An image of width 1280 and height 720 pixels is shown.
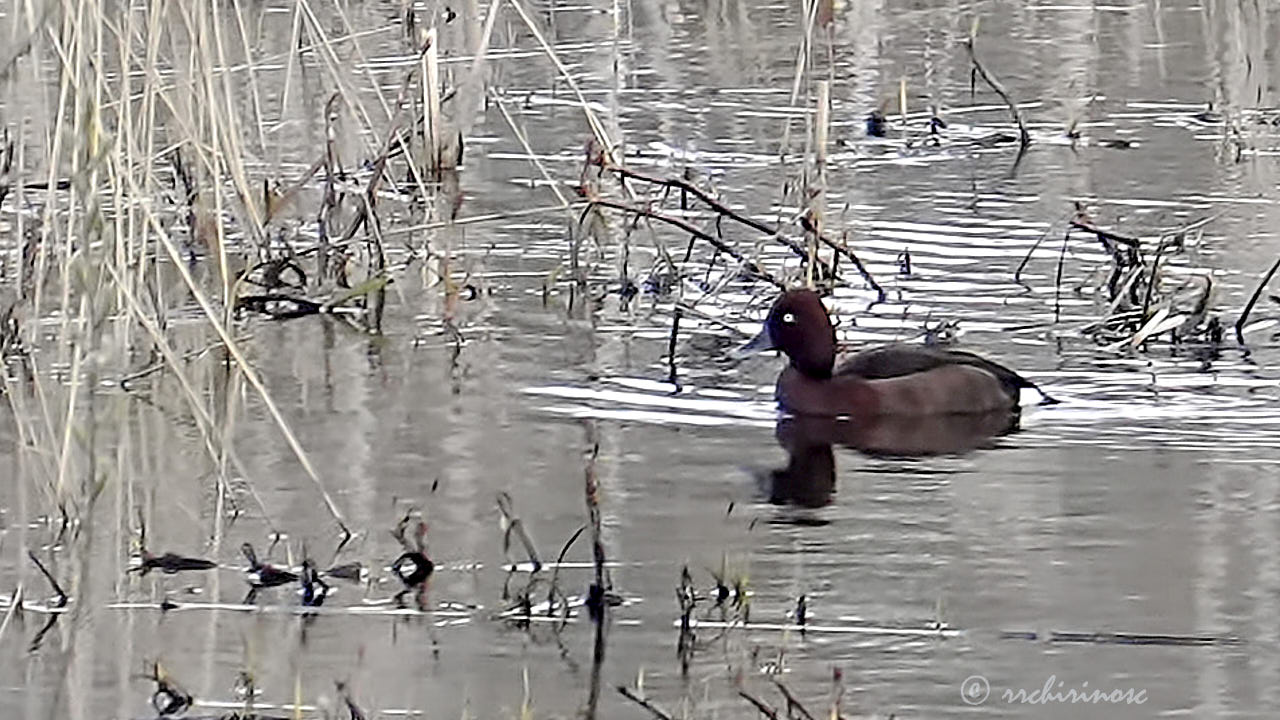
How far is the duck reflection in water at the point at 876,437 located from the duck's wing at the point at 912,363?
0.42 feet

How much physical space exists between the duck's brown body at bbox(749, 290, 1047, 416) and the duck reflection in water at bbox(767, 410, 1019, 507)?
0.09 ft

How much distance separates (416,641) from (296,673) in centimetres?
34

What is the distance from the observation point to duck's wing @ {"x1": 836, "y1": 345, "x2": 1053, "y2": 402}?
9.47 m

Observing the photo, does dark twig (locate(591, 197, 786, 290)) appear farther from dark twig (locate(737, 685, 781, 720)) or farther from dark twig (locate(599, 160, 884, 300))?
dark twig (locate(737, 685, 781, 720))

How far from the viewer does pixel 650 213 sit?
1018cm

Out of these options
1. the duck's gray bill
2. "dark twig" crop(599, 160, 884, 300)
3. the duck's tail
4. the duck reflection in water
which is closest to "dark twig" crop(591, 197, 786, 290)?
"dark twig" crop(599, 160, 884, 300)

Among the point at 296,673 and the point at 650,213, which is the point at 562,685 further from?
the point at 650,213

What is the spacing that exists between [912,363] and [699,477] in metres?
1.23

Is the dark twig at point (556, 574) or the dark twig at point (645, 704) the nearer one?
the dark twig at point (645, 704)

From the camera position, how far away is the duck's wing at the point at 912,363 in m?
9.47

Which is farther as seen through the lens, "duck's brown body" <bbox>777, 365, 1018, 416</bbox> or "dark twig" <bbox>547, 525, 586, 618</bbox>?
"duck's brown body" <bbox>777, 365, 1018, 416</bbox>

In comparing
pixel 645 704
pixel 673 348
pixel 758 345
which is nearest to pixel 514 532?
pixel 645 704

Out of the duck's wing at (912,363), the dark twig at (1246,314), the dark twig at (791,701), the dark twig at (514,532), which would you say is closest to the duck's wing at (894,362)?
the duck's wing at (912,363)

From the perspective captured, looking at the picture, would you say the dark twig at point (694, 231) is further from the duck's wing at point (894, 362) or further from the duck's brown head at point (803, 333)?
the duck's wing at point (894, 362)
